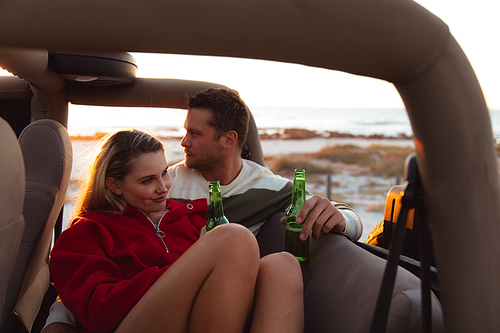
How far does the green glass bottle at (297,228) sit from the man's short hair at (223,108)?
2.17 feet

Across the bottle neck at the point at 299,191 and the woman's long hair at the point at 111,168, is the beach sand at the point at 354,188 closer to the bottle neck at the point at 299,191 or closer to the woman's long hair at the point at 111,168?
the woman's long hair at the point at 111,168

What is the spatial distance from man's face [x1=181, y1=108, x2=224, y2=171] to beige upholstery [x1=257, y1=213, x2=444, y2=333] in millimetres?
743

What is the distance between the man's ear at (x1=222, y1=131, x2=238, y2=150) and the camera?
6.95ft

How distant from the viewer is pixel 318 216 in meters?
1.49

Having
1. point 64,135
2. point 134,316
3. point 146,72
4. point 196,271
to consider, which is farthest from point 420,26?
point 146,72

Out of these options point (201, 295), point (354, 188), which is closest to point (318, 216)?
point (201, 295)

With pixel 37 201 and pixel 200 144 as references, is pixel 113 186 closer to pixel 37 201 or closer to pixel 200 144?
pixel 37 201

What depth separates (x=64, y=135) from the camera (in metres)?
1.64

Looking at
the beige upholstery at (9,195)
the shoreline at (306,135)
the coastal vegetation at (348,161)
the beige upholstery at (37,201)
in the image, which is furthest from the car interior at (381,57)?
the shoreline at (306,135)

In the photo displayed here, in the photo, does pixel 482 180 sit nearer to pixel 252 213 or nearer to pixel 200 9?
pixel 200 9

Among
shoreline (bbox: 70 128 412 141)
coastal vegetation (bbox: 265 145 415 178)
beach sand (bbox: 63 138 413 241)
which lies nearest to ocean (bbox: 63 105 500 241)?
beach sand (bbox: 63 138 413 241)

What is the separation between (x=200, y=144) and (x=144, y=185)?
61 cm

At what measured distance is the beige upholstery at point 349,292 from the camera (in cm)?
99

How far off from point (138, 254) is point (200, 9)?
3.64 ft
